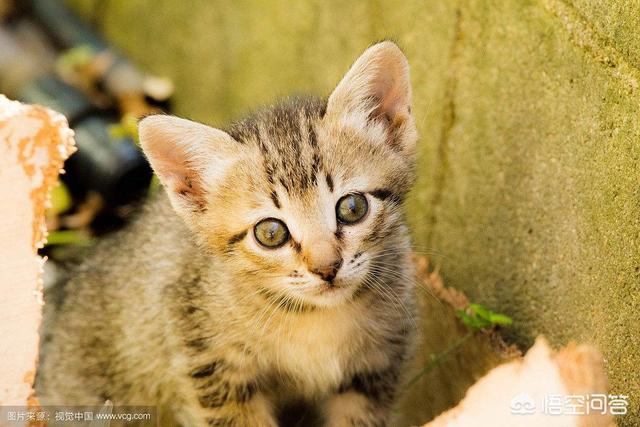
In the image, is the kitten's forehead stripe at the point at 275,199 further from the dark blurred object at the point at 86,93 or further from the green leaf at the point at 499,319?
the dark blurred object at the point at 86,93

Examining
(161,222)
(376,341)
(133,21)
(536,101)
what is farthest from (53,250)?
(536,101)

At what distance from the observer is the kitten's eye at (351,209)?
2137 mm

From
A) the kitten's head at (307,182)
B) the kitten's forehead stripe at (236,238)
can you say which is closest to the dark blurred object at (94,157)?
the kitten's head at (307,182)

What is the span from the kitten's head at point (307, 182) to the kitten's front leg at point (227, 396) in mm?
284

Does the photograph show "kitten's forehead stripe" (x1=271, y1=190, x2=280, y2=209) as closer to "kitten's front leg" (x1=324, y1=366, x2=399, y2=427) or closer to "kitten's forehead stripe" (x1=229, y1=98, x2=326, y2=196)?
"kitten's forehead stripe" (x1=229, y1=98, x2=326, y2=196)

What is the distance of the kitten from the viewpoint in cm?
213

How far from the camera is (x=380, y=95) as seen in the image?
232cm

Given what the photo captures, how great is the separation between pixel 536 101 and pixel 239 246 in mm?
1001

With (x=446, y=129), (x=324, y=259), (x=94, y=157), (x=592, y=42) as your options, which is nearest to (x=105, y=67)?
(x=94, y=157)

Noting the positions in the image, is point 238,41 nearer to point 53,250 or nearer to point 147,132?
point 53,250

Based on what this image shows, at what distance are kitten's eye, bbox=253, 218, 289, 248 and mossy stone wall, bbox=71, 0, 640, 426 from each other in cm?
82

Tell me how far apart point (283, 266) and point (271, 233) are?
0.10 metres

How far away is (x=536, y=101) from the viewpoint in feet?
7.97

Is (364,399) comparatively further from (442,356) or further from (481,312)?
(481,312)
